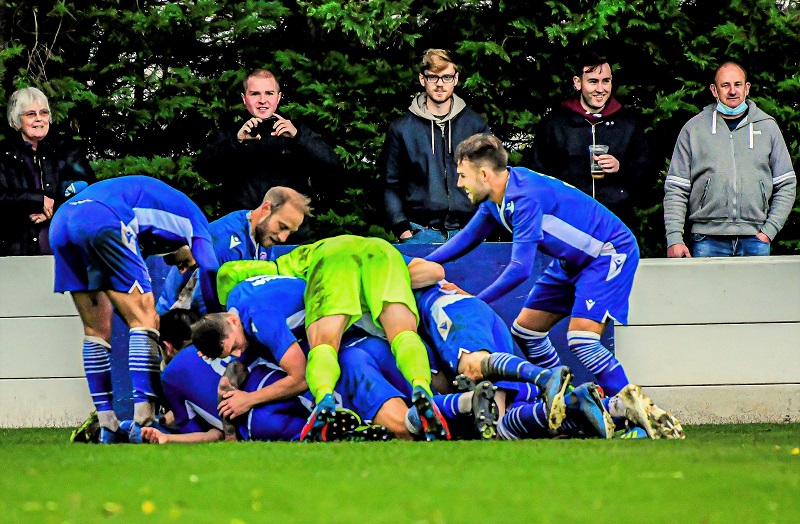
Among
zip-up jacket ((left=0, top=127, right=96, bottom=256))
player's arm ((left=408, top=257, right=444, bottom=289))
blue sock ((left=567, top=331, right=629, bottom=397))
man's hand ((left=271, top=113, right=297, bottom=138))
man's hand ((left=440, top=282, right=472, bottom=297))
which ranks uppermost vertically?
man's hand ((left=271, top=113, right=297, bottom=138))

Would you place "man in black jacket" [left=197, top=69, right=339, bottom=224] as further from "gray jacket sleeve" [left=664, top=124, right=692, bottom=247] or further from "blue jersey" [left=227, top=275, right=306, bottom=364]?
"gray jacket sleeve" [left=664, top=124, right=692, bottom=247]

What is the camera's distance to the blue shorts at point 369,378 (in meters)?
7.69

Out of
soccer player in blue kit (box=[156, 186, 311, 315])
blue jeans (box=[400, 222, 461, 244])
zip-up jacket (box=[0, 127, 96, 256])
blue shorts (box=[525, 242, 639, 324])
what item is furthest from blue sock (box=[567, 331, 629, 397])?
zip-up jacket (box=[0, 127, 96, 256])

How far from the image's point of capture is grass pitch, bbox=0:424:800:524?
4402mm

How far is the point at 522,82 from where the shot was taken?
1000cm

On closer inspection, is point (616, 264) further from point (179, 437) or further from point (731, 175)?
point (179, 437)

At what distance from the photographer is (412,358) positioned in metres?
7.55

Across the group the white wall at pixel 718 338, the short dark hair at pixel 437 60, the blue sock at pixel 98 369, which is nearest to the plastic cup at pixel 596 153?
the white wall at pixel 718 338

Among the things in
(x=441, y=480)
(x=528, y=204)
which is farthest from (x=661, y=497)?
(x=528, y=204)

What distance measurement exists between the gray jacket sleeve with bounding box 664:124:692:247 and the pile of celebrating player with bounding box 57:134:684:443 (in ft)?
3.16

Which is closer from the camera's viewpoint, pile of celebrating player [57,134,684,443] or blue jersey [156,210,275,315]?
pile of celebrating player [57,134,684,443]

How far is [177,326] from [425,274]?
60.6 inches

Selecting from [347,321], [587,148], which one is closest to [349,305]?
[347,321]

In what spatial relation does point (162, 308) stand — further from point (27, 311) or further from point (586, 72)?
point (586, 72)
